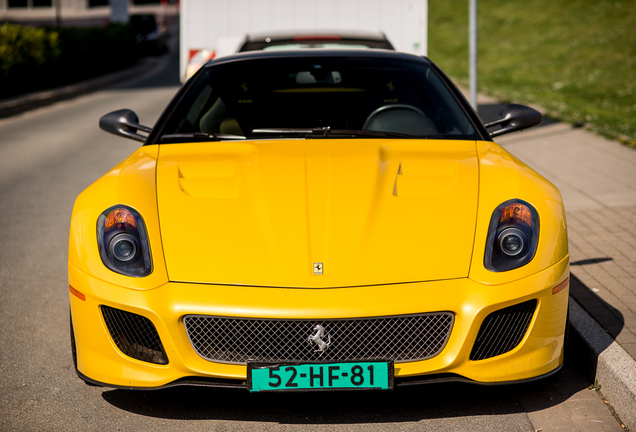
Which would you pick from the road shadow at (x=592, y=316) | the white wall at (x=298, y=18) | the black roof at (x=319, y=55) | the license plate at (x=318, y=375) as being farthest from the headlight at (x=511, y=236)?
the white wall at (x=298, y=18)

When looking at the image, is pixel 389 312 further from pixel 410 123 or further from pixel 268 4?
pixel 268 4

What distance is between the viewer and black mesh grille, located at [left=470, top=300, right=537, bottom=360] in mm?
2744

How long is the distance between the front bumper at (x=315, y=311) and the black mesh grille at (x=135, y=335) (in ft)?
0.08

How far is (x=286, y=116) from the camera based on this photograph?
14.4 ft

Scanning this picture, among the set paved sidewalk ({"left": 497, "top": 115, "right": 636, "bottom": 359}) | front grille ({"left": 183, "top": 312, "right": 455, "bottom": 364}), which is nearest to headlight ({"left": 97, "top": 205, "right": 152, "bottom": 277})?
front grille ({"left": 183, "top": 312, "right": 455, "bottom": 364})

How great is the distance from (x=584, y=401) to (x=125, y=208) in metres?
2.17

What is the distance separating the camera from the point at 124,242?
2930 mm

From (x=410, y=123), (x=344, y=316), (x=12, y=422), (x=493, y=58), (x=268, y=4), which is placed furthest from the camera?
(x=493, y=58)

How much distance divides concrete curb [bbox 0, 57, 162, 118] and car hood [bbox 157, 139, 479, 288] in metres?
12.8

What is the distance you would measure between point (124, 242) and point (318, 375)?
98cm

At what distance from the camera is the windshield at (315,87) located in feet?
13.5

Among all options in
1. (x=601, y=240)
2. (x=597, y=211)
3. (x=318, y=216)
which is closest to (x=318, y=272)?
(x=318, y=216)

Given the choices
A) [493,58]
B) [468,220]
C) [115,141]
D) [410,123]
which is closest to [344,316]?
[468,220]

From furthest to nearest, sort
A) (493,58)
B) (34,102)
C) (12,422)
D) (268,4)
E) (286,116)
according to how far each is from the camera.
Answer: (493,58)
(34,102)
(268,4)
(286,116)
(12,422)
